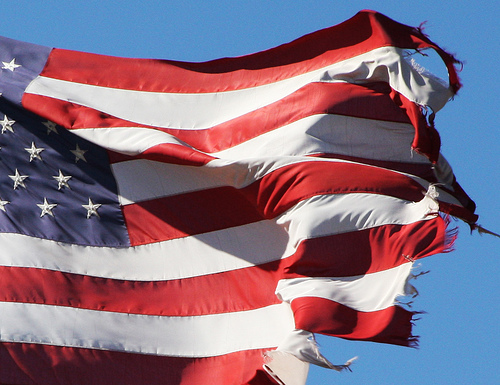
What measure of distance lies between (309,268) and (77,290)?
2.39m

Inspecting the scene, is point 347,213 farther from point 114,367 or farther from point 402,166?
point 114,367

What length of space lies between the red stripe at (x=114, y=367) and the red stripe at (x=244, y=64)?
3.51m

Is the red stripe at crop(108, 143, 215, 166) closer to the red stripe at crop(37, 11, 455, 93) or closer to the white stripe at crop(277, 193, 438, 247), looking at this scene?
the white stripe at crop(277, 193, 438, 247)

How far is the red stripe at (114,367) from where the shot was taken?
9.98 m

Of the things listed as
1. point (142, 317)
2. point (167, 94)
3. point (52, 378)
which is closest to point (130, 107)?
point (167, 94)

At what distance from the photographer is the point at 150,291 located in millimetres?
10953

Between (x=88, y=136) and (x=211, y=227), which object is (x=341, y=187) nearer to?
(x=211, y=227)

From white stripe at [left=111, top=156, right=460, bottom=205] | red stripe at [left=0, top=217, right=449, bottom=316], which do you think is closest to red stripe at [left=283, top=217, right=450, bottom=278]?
red stripe at [left=0, top=217, right=449, bottom=316]

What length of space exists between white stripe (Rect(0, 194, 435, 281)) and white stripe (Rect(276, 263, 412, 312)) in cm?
51

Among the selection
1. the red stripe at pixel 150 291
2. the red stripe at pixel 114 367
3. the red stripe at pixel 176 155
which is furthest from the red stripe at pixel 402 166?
the red stripe at pixel 114 367

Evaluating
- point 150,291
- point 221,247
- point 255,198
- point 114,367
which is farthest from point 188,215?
point 114,367

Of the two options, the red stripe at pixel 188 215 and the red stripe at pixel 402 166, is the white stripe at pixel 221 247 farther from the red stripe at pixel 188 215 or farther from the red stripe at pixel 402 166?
the red stripe at pixel 402 166

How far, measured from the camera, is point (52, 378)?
32.9 ft

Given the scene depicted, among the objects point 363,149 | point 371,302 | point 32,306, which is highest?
point 363,149
